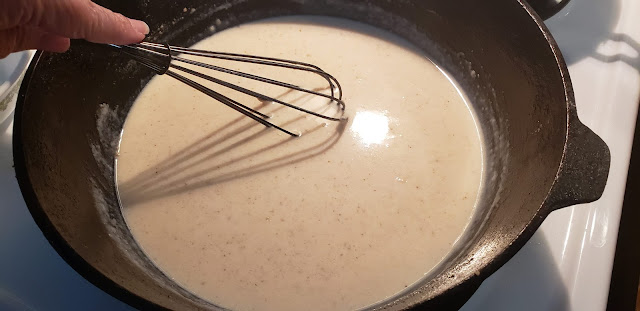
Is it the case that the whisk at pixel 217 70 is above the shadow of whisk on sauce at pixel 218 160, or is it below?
above

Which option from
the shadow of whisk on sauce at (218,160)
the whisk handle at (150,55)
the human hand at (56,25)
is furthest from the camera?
the shadow of whisk on sauce at (218,160)

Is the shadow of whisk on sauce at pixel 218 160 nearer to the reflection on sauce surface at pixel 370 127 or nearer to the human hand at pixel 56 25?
the reflection on sauce surface at pixel 370 127

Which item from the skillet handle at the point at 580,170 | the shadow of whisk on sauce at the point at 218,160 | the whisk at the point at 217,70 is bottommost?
Answer: the skillet handle at the point at 580,170

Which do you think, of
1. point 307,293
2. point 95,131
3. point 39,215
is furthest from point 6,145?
point 307,293

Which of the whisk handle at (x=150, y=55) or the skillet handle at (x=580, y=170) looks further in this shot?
the whisk handle at (x=150, y=55)

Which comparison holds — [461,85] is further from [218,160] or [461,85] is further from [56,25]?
[56,25]

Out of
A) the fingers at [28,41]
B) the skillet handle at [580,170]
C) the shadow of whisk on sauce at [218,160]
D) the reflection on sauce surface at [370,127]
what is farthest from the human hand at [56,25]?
the skillet handle at [580,170]
